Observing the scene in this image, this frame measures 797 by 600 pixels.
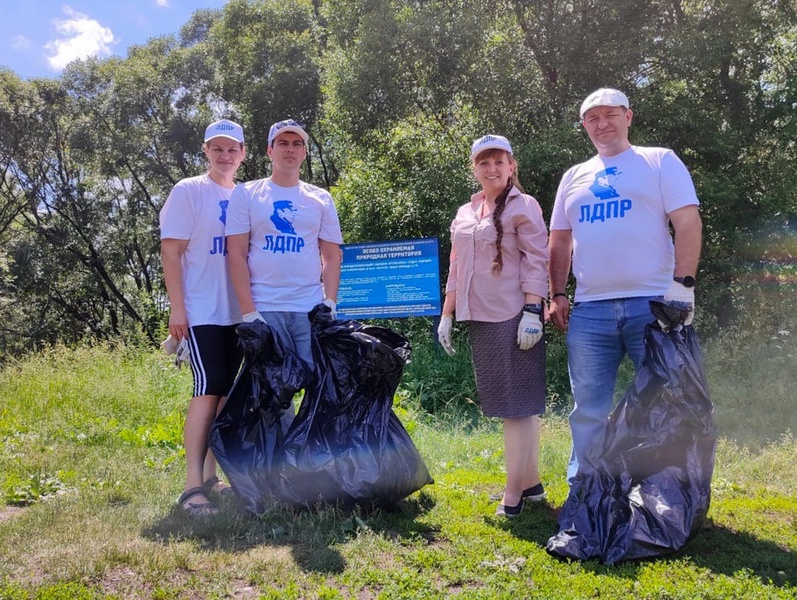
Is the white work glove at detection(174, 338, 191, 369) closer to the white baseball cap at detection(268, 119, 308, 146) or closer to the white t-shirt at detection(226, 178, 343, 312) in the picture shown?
the white t-shirt at detection(226, 178, 343, 312)

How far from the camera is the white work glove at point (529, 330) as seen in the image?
10.9 feet

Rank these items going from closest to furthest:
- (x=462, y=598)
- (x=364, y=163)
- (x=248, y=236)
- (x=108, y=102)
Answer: (x=462, y=598) → (x=248, y=236) → (x=364, y=163) → (x=108, y=102)

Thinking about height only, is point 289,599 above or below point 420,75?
below

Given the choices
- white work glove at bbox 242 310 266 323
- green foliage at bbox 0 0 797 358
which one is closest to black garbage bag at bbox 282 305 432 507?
white work glove at bbox 242 310 266 323

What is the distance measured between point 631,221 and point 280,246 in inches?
70.0

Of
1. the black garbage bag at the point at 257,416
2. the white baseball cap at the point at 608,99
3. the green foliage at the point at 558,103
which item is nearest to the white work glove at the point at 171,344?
the black garbage bag at the point at 257,416

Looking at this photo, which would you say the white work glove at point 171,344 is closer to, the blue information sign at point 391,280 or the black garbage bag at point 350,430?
the black garbage bag at point 350,430

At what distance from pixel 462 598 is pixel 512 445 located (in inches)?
42.8

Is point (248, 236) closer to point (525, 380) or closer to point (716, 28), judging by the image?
point (525, 380)

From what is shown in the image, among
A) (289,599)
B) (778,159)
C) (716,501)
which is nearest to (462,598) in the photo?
(289,599)

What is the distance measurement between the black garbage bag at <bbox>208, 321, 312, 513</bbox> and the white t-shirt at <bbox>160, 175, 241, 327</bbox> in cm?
31

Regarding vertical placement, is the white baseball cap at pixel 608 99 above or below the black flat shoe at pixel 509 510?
above

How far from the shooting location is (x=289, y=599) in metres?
2.51

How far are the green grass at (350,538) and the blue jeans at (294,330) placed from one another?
0.81 meters
